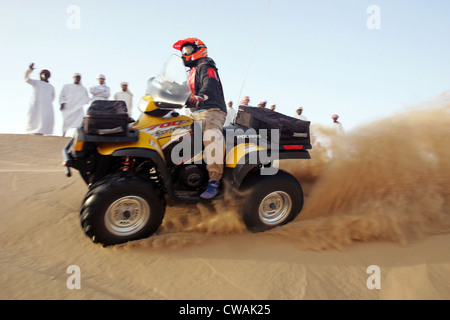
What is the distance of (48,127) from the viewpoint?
9633 millimetres

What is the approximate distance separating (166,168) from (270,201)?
1.31m

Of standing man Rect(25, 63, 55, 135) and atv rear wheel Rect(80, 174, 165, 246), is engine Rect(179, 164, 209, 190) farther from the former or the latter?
standing man Rect(25, 63, 55, 135)

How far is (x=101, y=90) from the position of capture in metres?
9.53

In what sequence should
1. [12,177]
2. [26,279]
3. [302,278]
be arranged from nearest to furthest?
1. [26,279]
2. [302,278]
3. [12,177]

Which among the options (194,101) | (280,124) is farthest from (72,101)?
(280,124)

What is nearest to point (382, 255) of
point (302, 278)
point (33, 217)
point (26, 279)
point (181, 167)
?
point (302, 278)

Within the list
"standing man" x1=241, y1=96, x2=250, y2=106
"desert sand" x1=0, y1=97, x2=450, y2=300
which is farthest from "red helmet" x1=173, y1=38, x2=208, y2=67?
"standing man" x1=241, y1=96, x2=250, y2=106

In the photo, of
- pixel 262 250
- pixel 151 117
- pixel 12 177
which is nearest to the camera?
pixel 262 250

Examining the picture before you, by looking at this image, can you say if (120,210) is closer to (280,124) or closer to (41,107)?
(280,124)

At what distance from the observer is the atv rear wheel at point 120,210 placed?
2771 millimetres

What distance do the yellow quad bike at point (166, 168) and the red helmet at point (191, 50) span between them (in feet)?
0.90

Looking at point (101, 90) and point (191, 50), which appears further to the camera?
point (101, 90)

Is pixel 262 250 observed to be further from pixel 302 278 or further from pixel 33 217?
pixel 33 217

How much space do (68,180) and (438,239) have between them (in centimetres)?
550
